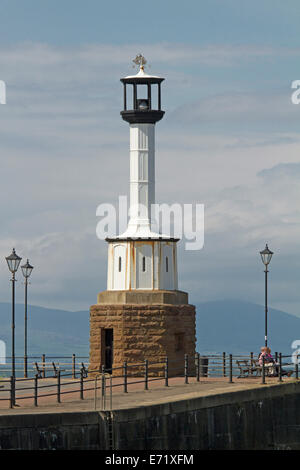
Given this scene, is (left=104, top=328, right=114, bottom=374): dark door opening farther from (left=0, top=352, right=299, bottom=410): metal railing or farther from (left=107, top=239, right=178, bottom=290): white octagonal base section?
(left=107, top=239, right=178, bottom=290): white octagonal base section

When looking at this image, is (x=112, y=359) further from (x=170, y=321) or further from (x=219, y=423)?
(x=219, y=423)

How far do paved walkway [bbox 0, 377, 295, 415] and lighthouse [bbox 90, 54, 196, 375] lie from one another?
5.30ft

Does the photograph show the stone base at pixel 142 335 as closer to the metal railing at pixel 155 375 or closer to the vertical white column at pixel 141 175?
the metal railing at pixel 155 375

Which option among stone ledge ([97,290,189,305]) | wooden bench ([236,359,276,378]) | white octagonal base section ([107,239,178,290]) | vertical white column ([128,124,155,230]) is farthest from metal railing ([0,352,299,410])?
vertical white column ([128,124,155,230])

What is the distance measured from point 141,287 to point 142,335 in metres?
1.98

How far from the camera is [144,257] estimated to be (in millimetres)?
46031

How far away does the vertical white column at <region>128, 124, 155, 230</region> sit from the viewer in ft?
153

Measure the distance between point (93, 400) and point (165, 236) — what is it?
12.5 meters

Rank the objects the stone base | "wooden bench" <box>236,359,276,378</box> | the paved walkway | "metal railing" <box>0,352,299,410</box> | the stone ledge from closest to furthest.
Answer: the paved walkway < "metal railing" <box>0,352,299,410</box> < "wooden bench" <box>236,359,276,378</box> < the stone base < the stone ledge

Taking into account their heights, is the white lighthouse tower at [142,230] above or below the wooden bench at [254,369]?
above

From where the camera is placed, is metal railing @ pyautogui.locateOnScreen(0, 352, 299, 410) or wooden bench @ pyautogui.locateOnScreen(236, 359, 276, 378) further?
wooden bench @ pyautogui.locateOnScreen(236, 359, 276, 378)

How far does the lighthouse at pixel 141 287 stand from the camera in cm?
4516

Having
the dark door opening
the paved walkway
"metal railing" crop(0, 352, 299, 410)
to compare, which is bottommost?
the paved walkway

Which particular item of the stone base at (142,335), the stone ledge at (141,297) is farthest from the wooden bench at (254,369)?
the stone ledge at (141,297)
